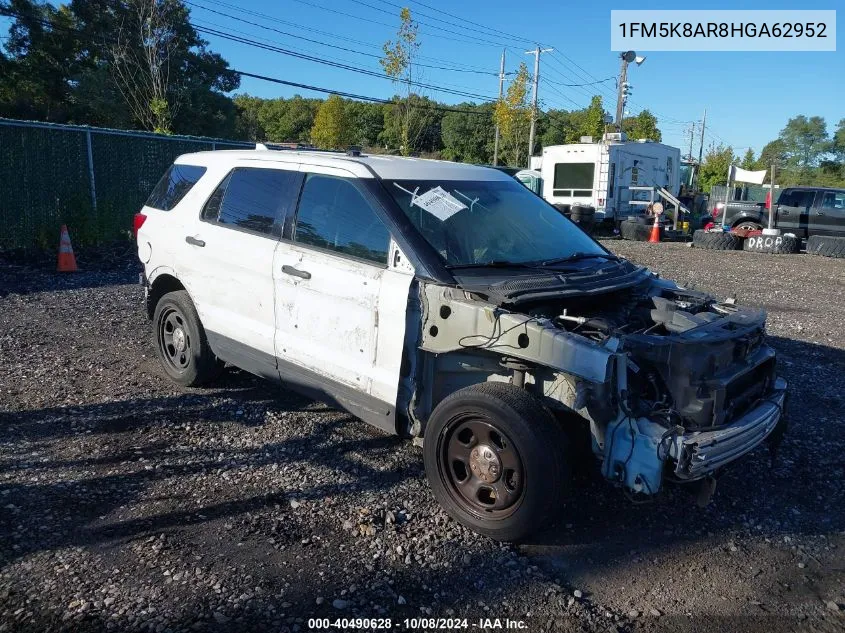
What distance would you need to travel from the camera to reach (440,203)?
Result: 4238 millimetres

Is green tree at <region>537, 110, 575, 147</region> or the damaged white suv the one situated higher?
green tree at <region>537, 110, 575, 147</region>

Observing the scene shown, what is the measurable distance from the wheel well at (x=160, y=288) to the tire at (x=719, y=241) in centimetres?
1508

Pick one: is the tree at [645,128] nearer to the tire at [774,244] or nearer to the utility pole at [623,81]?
the utility pole at [623,81]

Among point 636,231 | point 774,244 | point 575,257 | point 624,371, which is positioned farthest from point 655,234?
point 624,371

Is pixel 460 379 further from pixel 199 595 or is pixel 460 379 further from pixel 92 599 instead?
pixel 92 599

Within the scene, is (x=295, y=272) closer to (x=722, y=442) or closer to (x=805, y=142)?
(x=722, y=442)

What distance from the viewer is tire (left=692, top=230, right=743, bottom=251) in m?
17.2

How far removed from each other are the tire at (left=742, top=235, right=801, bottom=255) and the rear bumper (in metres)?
14.6

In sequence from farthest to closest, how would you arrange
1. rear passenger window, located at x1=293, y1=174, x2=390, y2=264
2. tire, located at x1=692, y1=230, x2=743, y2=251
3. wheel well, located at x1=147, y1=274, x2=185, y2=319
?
1. tire, located at x1=692, y1=230, x2=743, y2=251
2. wheel well, located at x1=147, y1=274, x2=185, y2=319
3. rear passenger window, located at x1=293, y1=174, x2=390, y2=264

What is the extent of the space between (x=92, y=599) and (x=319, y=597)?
950 mm

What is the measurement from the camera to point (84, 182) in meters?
12.0

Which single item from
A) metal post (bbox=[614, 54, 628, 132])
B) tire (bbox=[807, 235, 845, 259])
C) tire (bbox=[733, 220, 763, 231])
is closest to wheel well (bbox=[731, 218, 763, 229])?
tire (bbox=[733, 220, 763, 231])

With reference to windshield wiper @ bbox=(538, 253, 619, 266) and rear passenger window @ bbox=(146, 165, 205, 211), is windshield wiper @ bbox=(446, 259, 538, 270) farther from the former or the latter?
rear passenger window @ bbox=(146, 165, 205, 211)

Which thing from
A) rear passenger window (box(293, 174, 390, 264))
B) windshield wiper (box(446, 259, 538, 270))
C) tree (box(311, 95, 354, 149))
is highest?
tree (box(311, 95, 354, 149))
